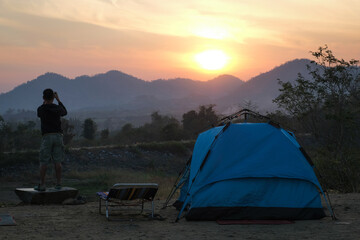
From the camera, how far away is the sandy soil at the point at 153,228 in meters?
7.51

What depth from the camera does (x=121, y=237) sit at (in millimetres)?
7480

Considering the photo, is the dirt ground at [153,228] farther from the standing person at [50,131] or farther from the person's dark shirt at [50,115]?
the person's dark shirt at [50,115]

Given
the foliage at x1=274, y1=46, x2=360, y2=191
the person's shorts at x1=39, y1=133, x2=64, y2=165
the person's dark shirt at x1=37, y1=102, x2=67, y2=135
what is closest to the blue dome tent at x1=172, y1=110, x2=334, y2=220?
the person's shorts at x1=39, y1=133, x2=64, y2=165

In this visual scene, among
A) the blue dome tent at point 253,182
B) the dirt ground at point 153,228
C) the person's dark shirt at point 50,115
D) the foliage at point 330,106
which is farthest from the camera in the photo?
the foliage at point 330,106

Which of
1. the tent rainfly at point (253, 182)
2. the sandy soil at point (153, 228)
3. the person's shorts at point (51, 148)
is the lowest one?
the sandy soil at point (153, 228)

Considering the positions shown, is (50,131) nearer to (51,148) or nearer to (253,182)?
(51,148)

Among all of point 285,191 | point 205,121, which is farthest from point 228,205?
point 205,121

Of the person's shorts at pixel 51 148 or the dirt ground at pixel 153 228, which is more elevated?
the person's shorts at pixel 51 148

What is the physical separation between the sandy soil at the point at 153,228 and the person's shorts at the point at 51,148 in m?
1.27

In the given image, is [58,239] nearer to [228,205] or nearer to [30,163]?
[228,205]

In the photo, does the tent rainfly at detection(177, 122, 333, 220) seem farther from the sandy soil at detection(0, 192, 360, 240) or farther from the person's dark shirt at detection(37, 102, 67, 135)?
the person's dark shirt at detection(37, 102, 67, 135)

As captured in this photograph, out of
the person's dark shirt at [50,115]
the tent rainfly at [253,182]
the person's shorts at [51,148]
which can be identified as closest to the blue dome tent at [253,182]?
the tent rainfly at [253,182]

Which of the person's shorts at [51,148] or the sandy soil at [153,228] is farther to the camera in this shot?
the person's shorts at [51,148]

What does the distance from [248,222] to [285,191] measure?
98 centimetres
